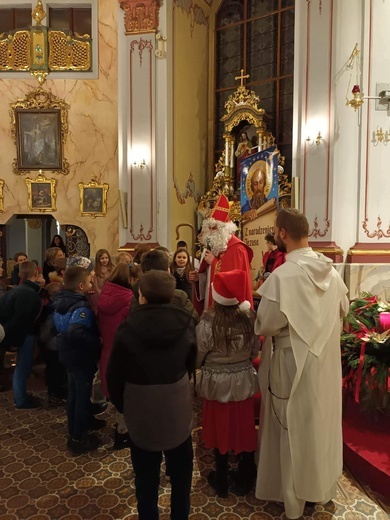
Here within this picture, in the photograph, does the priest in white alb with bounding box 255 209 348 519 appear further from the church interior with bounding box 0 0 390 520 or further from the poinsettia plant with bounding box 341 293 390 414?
the poinsettia plant with bounding box 341 293 390 414

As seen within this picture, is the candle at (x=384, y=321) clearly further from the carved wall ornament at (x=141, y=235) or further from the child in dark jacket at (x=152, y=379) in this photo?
the carved wall ornament at (x=141, y=235)

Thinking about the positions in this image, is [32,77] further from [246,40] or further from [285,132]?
[285,132]

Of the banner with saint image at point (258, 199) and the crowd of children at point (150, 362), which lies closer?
the crowd of children at point (150, 362)

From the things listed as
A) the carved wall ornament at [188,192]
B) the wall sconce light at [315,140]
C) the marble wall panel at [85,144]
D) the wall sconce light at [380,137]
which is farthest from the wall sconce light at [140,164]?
the wall sconce light at [380,137]

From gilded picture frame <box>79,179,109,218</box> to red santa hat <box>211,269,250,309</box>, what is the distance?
813cm

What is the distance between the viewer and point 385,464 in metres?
2.89

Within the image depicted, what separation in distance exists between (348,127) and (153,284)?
5961mm

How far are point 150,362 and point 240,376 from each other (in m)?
0.94

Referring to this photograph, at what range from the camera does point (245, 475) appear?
2.85m

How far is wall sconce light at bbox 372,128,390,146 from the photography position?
674 centimetres

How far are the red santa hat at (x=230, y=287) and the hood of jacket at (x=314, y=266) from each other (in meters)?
0.32

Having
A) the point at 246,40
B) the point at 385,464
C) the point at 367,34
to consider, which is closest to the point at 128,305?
the point at 385,464

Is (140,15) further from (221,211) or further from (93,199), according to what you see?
(221,211)

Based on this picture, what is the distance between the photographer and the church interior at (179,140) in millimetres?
3346
